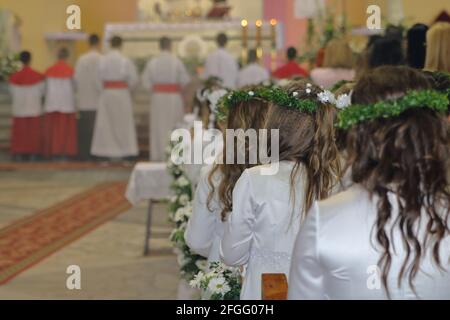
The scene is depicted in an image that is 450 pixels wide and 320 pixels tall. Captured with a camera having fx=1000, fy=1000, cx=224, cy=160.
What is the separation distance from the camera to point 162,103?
16.1 m

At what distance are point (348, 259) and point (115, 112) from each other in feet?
45.4

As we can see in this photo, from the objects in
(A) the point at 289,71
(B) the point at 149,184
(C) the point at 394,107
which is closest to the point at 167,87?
(A) the point at 289,71

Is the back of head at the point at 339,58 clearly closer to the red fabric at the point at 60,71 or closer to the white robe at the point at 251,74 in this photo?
the white robe at the point at 251,74

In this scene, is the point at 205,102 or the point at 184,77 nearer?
the point at 205,102

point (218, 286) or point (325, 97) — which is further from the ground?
point (325, 97)

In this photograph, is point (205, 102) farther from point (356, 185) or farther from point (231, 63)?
point (231, 63)

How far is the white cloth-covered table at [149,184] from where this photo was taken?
864 cm

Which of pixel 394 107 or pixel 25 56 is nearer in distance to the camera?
pixel 394 107

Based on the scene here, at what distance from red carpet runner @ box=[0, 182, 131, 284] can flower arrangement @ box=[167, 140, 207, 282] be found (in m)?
1.79

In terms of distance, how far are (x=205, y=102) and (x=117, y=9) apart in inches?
650

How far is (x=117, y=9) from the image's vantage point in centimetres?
2306

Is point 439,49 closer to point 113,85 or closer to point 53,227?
point 53,227

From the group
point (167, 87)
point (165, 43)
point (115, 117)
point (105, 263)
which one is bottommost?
point (105, 263)

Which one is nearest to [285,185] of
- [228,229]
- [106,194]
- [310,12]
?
[228,229]
